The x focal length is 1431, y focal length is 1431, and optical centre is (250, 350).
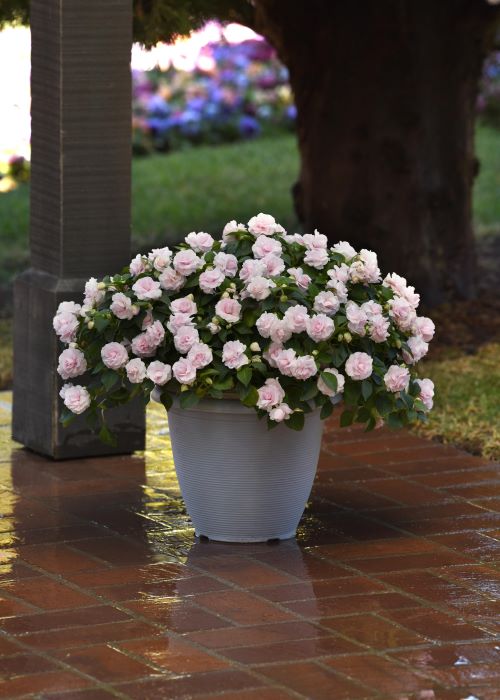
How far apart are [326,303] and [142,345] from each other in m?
0.60

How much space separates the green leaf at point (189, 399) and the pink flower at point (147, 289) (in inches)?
13.0

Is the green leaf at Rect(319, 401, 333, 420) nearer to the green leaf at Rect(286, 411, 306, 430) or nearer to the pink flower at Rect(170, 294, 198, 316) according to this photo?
the green leaf at Rect(286, 411, 306, 430)

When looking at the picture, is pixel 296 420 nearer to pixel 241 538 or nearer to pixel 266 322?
pixel 266 322

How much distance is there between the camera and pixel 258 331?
4.54 metres

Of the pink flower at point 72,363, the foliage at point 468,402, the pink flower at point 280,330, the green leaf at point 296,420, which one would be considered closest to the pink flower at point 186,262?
the pink flower at point 280,330

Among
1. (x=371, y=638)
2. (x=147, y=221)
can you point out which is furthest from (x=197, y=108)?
(x=371, y=638)

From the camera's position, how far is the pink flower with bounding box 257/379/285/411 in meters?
4.43

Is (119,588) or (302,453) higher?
(302,453)

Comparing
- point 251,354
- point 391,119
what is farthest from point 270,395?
point 391,119

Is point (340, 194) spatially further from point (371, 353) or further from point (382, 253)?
point (371, 353)

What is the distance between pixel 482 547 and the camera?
15.8 ft

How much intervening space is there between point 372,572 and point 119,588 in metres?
0.81

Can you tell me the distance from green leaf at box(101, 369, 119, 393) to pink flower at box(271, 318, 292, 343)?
555 mm

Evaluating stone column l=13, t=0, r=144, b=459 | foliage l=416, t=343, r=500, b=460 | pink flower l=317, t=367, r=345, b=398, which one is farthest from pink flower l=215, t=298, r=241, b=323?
foliage l=416, t=343, r=500, b=460
